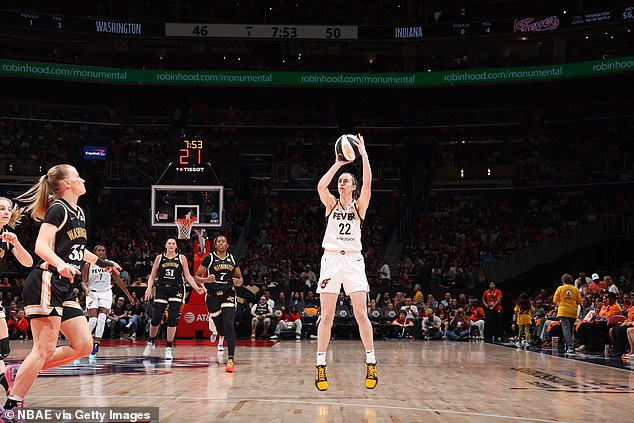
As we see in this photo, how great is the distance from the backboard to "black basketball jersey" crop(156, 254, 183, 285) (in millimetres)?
9751

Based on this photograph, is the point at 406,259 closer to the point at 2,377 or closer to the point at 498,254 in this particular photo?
the point at 498,254

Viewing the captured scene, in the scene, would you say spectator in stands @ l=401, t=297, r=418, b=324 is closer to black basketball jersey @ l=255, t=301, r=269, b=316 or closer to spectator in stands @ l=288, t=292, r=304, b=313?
spectator in stands @ l=288, t=292, r=304, b=313

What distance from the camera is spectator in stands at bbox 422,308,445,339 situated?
25.3 m

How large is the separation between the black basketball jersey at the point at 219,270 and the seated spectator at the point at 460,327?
13.4 meters

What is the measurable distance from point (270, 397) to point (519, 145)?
31481 millimetres

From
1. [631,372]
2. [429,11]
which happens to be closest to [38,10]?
[429,11]

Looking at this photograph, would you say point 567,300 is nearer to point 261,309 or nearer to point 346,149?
point 261,309

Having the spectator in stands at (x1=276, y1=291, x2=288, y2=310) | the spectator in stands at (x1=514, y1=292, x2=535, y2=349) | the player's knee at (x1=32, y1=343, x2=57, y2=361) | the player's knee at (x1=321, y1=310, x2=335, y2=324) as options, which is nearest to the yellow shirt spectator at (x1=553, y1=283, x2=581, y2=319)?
the spectator in stands at (x1=514, y1=292, x2=535, y2=349)

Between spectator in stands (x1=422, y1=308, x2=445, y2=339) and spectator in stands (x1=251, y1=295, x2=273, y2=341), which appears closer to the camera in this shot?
spectator in stands (x1=251, y1=295, x2=273, y2=341)

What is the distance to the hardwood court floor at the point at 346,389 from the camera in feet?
25.3

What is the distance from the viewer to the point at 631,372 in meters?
13.4

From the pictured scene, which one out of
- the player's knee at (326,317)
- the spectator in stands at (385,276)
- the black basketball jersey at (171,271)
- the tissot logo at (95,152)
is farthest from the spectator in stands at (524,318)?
the tissot logo at (95,152)

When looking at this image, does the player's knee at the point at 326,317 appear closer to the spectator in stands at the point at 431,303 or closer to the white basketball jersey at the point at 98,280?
the white basketball jersey at the point at 98,280

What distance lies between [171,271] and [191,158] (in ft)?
33.6
